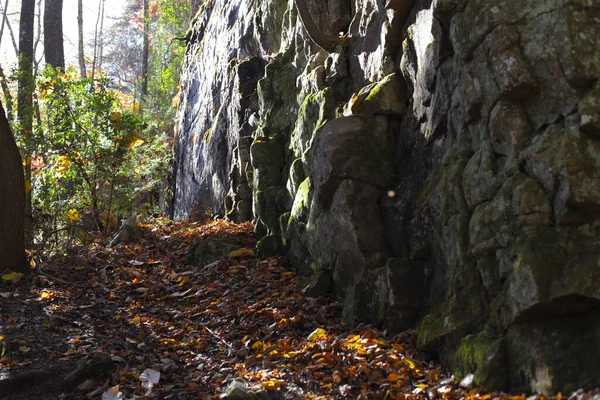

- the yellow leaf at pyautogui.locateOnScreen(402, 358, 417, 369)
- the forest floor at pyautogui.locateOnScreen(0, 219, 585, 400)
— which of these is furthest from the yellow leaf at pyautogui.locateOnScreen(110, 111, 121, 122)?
the yellow leaf at pyautogui.locateOnScreen(402, 358, 417, 369)

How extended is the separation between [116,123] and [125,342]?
24.2ft

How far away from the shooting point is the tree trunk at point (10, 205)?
8500 mm

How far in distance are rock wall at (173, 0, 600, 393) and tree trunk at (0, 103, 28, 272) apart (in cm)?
378


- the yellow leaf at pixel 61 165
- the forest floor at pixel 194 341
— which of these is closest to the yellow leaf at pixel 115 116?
the yellow leaf at pixel 61 165

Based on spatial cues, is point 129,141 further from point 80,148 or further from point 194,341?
point 194,341

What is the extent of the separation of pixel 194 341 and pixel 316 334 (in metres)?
1.49

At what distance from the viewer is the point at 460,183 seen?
18.3ft

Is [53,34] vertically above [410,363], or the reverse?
[53,34]

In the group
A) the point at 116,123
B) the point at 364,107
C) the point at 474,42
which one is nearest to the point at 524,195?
the point at 474,42

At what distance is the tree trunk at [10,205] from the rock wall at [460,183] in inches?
149

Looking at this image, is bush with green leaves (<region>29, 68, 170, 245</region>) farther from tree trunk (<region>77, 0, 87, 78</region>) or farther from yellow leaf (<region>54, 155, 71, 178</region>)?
tree trunk (<region>77, 0, 87, 78</region>)

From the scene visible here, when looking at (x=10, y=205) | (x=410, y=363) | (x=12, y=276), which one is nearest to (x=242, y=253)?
(x=12, y=276)

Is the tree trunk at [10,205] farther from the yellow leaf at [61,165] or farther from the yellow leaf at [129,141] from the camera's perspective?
the yellow leaf at [129,141]

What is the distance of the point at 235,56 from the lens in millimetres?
14016
